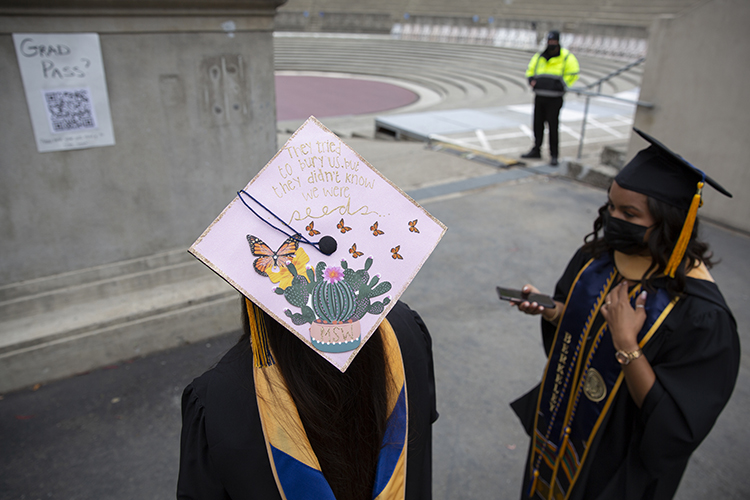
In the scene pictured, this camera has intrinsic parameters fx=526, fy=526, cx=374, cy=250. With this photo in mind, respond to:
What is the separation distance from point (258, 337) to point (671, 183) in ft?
4.87

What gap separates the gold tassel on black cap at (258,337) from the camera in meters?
1.19

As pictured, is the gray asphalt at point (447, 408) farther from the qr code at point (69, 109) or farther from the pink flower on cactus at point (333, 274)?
the pink flower on cactus at point (333, 274)

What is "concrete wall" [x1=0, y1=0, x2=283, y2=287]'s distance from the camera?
2.82 m

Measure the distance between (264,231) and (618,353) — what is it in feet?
4.22

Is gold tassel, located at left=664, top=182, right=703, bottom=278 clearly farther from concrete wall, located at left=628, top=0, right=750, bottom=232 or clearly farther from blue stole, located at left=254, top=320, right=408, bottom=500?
concrete wall, located at left=628, top=0, right=750, bottom=232

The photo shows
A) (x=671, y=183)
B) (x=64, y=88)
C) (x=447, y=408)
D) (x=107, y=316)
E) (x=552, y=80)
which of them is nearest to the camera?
(x=671, y=183)

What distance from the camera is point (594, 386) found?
6.46ft

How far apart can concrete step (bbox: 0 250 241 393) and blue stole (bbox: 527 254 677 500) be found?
2.29 metres

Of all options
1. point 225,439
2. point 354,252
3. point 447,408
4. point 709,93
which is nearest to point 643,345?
point 354,252

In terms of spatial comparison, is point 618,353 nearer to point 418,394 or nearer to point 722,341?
point 722,341

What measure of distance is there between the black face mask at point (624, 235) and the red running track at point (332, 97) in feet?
42.3

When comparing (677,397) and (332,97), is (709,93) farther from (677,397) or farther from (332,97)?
(332,97)

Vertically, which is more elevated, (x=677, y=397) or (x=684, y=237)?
(x=684, y=237)

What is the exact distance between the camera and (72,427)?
2.88 meters
